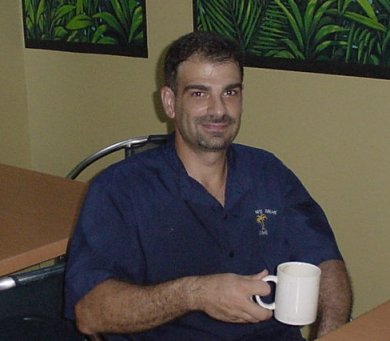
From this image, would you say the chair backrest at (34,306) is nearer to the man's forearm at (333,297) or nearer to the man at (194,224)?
the man at (194,224)

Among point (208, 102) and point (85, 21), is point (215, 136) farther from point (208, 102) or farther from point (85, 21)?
point (85, 21)

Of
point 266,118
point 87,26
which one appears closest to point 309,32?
point 266,118

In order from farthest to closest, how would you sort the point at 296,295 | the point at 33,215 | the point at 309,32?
the point at 309,32 → the point at 33,215 → the point at 296,295

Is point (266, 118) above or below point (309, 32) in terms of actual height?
below

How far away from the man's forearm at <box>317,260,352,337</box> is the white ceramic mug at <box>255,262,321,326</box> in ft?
1.22

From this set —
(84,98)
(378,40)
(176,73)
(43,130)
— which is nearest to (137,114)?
(84,98)

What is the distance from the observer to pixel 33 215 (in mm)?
2334

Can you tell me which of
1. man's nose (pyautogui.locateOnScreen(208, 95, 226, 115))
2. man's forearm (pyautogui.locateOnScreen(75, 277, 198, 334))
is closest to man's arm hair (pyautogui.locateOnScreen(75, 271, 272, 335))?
man's forearm (pyautogui.locateOnScreen(75, 277, 198, 334))

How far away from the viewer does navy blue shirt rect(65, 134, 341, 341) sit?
70.7 inches

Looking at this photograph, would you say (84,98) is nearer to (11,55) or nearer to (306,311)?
(11,55)

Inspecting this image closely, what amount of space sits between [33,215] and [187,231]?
646 millimetres

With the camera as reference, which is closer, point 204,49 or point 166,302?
point 166,302

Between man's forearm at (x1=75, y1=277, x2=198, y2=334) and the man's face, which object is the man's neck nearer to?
the man's face

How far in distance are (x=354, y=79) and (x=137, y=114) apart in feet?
3.92
